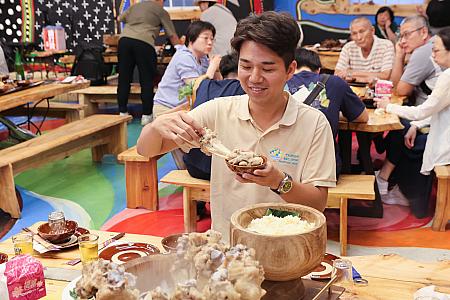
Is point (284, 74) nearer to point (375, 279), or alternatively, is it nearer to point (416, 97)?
point (375, 279)

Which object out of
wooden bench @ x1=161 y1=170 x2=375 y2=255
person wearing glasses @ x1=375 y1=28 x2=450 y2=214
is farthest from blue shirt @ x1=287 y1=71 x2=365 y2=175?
person wearing glasses @ x1=375 y1=28 x2=450 y2=214

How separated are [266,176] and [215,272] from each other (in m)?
0.62

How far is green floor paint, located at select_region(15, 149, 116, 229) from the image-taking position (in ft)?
14.7

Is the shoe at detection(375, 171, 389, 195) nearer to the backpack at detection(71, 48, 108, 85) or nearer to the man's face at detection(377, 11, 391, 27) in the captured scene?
the man's face at detection(377, 11, 391, 27)

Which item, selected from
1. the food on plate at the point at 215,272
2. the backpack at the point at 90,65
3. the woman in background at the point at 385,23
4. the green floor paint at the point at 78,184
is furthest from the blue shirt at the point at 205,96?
the woman in background at the point at 385,23

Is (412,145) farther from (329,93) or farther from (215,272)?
(215,272)

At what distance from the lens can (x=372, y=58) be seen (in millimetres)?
5715

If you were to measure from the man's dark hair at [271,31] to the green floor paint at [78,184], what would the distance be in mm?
2648

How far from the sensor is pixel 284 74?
1.80 m

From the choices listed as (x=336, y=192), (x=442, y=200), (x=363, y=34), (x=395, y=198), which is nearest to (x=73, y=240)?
(x=336, y=192)

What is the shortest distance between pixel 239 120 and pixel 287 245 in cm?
79

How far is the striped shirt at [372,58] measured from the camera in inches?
221

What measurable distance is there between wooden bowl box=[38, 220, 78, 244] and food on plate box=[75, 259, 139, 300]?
0.94 metres

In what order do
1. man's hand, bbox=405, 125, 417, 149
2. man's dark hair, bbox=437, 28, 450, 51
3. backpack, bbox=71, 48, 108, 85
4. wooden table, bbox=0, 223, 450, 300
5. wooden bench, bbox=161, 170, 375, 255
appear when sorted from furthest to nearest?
backpack, bbox=71, 48, 108, 85, man's hand, bbox=405, 125, 417, 149, man's dark hair, bbox=437, 28, 450, 51, wooden bench, bbox=161, 170, 375, 255, wooden table, bbox=0, 223, 450, 300
